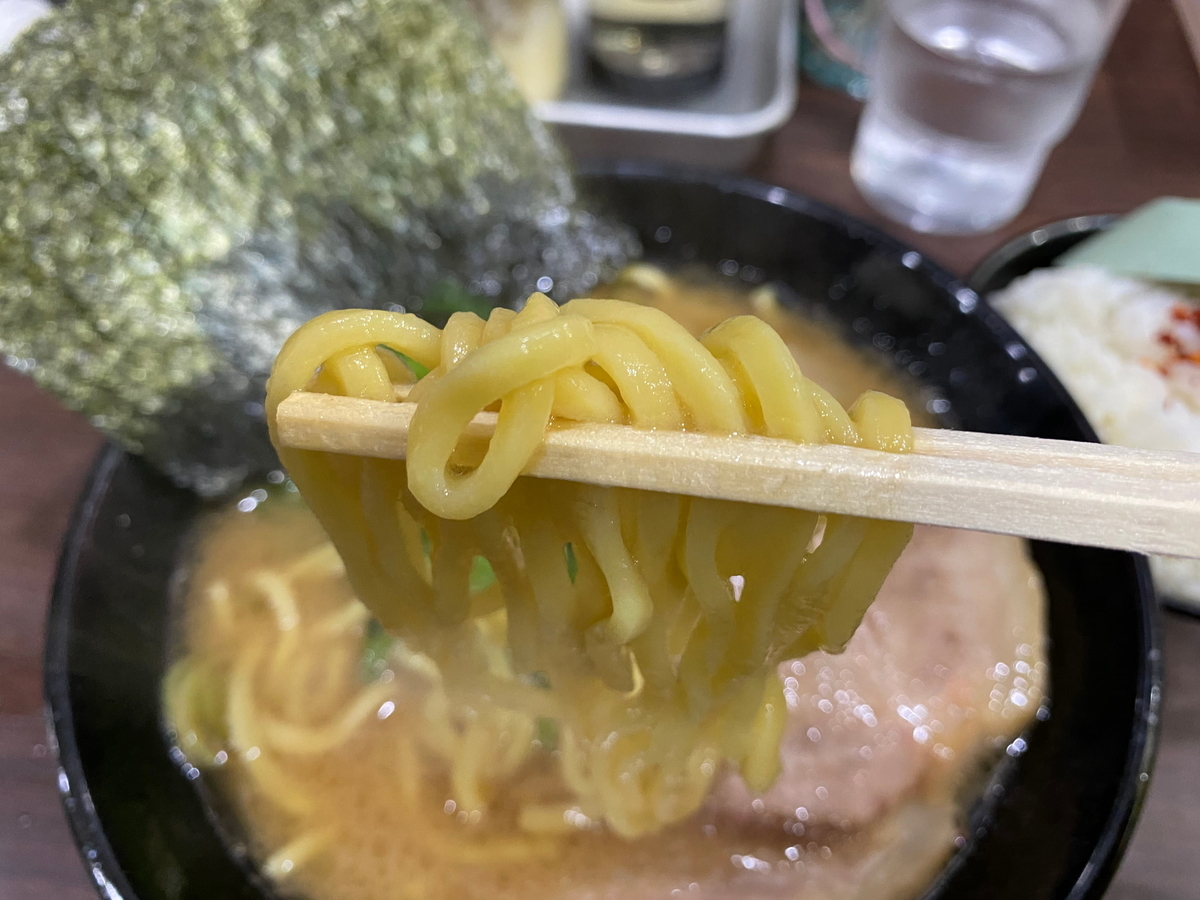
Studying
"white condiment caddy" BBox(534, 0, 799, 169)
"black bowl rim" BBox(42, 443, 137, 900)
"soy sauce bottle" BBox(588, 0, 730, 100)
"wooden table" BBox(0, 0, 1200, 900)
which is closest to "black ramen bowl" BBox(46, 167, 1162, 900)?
"black bowl rim" BBox(42, 443, 137, 900)

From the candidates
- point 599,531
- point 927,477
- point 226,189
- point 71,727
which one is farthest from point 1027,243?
point 71,727

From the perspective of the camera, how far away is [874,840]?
100 cm

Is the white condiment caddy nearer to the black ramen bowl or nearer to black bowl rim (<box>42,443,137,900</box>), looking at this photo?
the black ramen bowl

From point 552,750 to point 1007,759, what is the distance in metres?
0.60

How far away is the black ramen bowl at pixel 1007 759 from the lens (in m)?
0.84

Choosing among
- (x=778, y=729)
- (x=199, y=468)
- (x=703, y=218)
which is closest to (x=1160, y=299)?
(x=703, y=218)

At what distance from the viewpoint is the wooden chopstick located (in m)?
0.56

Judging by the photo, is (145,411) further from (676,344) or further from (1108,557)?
(1108,557)

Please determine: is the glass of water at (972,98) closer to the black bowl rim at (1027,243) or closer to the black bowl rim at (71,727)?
the black bowl rim at (1027,243)

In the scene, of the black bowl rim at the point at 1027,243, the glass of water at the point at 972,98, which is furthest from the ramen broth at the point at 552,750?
the glass of water at the point at 972,98

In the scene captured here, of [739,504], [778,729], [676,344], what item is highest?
[676,344]

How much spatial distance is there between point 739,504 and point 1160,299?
3.93 ft

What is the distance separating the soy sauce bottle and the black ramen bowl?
0.40 meters

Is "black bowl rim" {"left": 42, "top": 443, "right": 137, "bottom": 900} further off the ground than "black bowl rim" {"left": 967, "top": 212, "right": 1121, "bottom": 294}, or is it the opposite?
"black bowl rim" {"left": 967, "top": 212, "right": 1121, "bottom": 294}
